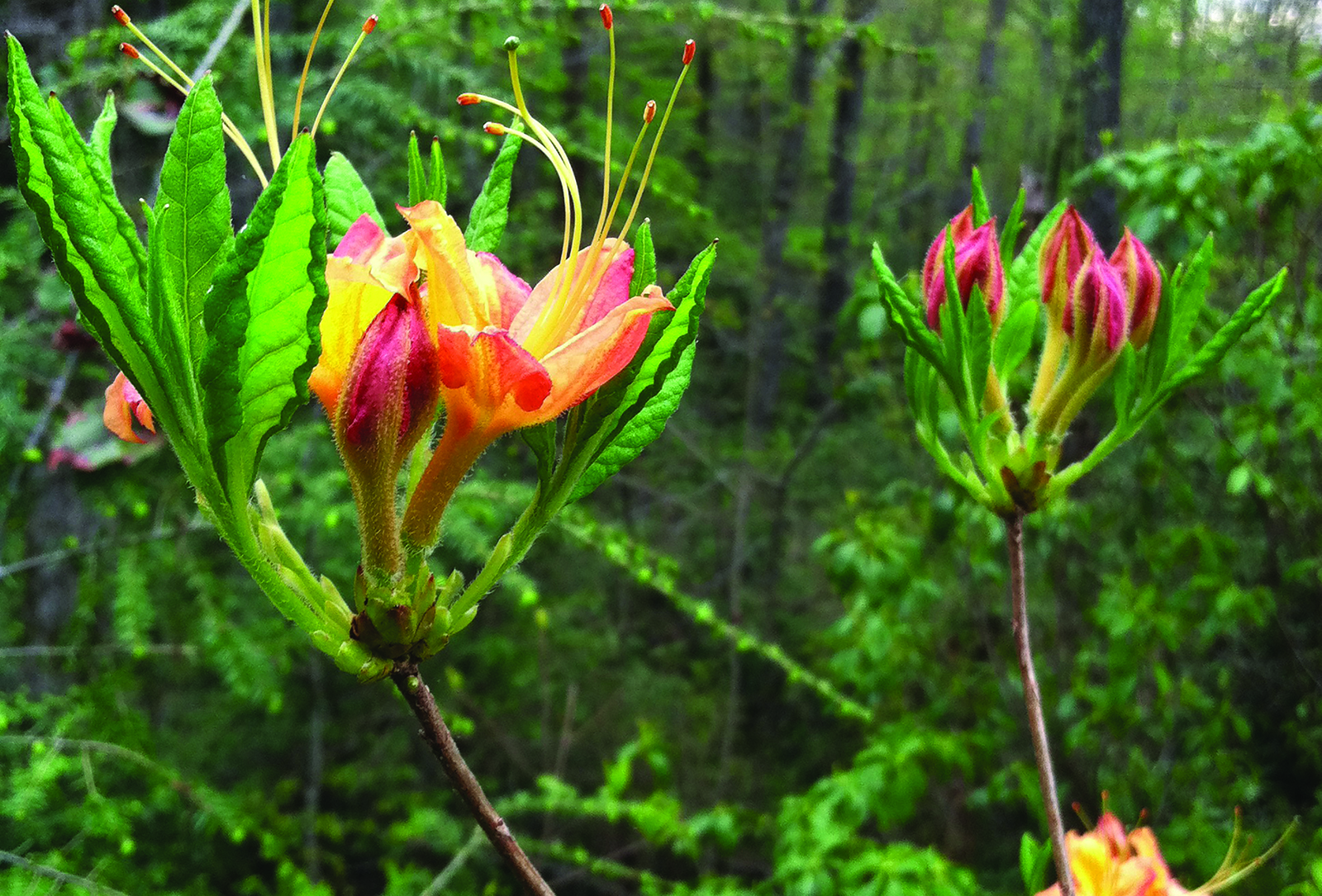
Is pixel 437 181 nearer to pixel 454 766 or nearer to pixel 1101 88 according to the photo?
pixel 454 766

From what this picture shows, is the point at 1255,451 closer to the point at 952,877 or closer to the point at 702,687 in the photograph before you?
the point at 952,877

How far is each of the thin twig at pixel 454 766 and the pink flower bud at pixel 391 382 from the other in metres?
0.13

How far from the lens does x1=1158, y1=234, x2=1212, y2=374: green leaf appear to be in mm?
734

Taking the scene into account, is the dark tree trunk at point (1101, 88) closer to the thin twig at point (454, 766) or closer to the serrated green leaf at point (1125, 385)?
the serrated green leaf at point (1125, 385)

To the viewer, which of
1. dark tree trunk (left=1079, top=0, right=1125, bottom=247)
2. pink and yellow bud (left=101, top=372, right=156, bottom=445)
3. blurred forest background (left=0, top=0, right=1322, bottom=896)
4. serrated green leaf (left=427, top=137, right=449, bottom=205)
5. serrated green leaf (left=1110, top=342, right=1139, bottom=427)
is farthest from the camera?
dark tree trunk (left=1079, top=0, right=1125, bottom=247)

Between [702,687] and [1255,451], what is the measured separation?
3.10 m

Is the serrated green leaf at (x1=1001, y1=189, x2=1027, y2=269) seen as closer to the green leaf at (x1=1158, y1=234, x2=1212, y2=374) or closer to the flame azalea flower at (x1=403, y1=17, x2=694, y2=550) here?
the green leaf at (x1=1158, y1=234, x2=1212, y2=374)

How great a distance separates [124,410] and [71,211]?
17 cm

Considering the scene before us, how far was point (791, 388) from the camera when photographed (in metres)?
8.55

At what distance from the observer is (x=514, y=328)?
52 cm

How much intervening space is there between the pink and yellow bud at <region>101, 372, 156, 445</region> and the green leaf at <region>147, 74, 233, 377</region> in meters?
0.11

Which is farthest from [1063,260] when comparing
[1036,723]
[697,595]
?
[697,595]

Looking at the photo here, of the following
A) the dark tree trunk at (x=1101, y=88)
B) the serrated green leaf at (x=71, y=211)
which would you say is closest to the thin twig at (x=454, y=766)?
the serrated green leaf at (x=71, y=211)

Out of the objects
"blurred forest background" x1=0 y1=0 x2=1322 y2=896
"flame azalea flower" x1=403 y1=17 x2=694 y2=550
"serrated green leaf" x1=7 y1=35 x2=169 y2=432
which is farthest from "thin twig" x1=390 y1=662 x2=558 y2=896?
"blurred forest background" x1=0 y1=0 x2=1322 y2=896
